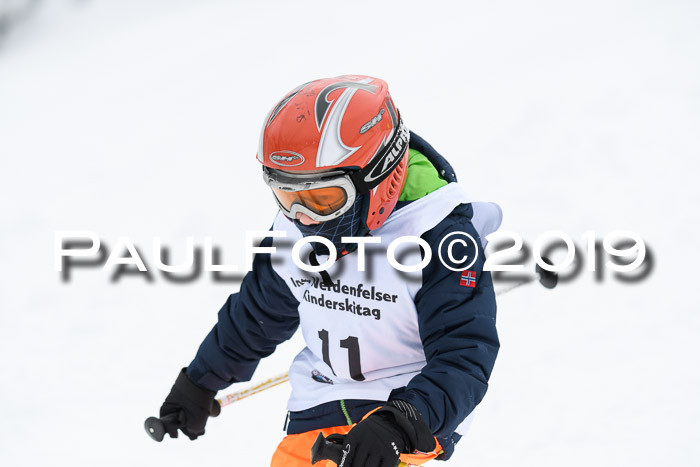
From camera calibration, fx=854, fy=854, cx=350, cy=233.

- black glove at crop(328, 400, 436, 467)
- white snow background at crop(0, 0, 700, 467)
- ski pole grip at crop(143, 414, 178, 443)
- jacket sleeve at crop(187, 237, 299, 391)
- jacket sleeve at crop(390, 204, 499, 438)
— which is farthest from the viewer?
white snow background at crop(0, 0, 700, 467)

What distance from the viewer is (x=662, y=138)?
5.15m

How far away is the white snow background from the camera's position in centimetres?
366

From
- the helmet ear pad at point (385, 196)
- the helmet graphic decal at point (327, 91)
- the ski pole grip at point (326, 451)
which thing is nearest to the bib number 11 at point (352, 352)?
the helmet ear pad at point (385, 196)

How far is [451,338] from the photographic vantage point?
2.27 meters

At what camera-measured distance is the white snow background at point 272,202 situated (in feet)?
12.0

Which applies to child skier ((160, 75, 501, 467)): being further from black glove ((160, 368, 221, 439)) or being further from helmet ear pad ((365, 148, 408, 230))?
black glove ((160, 368, 221, 439))

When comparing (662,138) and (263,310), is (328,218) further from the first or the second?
(662,138)

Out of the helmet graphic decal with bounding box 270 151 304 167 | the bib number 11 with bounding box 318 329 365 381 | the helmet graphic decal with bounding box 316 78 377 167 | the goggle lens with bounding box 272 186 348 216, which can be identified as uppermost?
the helmet graphic decal with bounding box 316 78 377 167

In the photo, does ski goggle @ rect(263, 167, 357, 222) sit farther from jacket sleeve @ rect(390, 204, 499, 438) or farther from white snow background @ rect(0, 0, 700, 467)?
white snow background @ rect(0, 0, 700, 467)

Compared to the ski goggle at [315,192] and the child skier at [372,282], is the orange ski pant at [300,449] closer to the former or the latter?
the child skier at [372,282]

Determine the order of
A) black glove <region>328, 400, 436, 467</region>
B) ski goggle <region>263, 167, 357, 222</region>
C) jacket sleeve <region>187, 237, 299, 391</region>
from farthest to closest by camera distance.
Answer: jacket sleeve <region>187, 237, 299, 391</region> → ski goggle <region>263, 167, 357, 222</region> → black glove <region>328, 400, 436, 467</region>

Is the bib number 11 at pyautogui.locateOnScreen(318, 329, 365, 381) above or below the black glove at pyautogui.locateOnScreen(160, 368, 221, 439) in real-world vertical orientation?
above

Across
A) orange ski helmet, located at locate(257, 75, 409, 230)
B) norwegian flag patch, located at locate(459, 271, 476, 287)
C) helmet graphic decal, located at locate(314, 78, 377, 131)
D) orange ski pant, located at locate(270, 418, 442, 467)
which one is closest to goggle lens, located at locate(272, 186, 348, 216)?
orange ski helmet, located at locate(257, 75, 409, 230)

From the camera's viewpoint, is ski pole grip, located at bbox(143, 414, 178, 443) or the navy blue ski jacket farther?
ski pole grip, located at bbox(143, 414, 178, 443)
